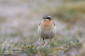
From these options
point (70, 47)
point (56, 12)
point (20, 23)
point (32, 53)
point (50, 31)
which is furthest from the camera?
point (56, 12)

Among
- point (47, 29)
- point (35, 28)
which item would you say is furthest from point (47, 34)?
point (35, 28)

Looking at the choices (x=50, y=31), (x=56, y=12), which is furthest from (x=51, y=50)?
(x=56, y=12)

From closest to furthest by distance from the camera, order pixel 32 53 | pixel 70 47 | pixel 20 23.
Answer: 1. pixel 32 53
2. pixel 70 47
3. pixel 20 23

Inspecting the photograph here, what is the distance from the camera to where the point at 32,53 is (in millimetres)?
8086

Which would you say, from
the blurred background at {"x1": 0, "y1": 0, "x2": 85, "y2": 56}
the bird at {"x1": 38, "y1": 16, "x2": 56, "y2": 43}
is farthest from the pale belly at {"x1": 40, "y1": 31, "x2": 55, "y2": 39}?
the blurred background at {"x1": 0, "y1": 0, "x2": 85, "y2": 56}

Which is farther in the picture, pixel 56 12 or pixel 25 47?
pixel 56 12

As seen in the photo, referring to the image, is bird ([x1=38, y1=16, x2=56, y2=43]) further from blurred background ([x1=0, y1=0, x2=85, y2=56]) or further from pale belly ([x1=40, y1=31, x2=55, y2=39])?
blurred background ([x1=0, y1=0, x2=85, y2=56])

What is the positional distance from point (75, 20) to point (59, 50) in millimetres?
9538

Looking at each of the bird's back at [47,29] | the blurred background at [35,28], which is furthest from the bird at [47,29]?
the blurred background at [35,28]

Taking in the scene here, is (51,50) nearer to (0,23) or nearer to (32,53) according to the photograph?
(32,53)

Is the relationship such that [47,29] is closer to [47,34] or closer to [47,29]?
[47,29]

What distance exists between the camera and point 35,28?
13.7 metres

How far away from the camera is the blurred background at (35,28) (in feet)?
27.7

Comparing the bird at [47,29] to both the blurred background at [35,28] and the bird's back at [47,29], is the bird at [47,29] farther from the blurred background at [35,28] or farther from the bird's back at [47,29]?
the blurred background at [35,28]
